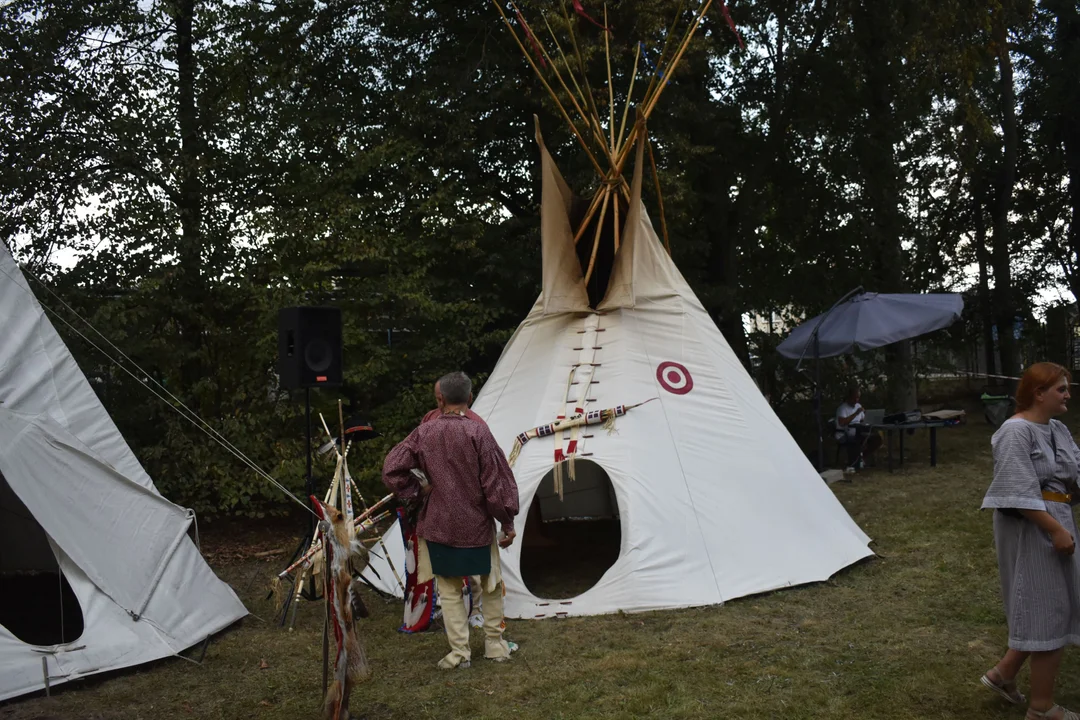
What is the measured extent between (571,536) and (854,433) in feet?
15.4

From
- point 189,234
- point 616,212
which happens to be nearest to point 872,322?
point 616,212

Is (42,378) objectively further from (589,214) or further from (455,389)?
(589,214)

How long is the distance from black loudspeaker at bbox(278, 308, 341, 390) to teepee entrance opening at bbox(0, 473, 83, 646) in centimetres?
193

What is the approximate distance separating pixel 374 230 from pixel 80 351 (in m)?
2.93

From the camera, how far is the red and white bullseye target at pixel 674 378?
641cm

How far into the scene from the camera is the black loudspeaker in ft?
18.8

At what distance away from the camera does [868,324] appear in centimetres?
1125

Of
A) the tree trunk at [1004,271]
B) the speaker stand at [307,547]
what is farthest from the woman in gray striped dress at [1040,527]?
the tree trunk at [1004,271]

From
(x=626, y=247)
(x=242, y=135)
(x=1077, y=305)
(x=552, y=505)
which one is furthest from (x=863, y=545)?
(x=1077, y=305)

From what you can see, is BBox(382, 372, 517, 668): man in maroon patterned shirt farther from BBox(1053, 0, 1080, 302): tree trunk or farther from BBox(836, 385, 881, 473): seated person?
BBox(1053, 0, 1080, 302): tree trunk

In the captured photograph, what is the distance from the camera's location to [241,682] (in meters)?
4.72

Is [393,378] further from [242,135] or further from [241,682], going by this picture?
[241,682]

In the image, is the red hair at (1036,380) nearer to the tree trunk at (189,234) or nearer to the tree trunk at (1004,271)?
the tree trunk at (189,234)

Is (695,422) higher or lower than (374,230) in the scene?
lower
